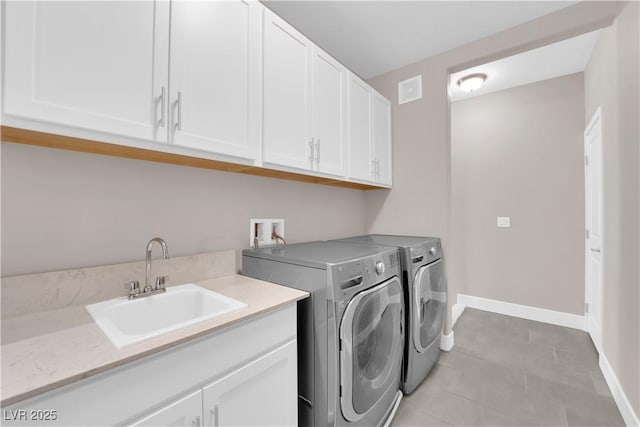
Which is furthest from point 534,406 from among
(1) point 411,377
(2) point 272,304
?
(2) point 272,304

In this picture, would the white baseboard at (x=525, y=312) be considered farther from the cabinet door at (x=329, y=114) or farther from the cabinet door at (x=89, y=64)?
the cabinet door at (x=89, y=64)

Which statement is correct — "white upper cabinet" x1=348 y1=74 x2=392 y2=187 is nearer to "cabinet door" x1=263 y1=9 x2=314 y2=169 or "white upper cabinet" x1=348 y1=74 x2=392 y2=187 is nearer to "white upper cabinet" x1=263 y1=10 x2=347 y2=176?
"white upper cabinet" x1=263 y1=10 x2=347 y2=176

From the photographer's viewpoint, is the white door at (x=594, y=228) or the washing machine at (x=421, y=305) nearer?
the washing machine at (x=421, y=305)

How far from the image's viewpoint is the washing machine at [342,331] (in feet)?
3.96

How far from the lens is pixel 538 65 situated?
275 centimetres

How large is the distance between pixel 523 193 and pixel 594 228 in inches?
30.6

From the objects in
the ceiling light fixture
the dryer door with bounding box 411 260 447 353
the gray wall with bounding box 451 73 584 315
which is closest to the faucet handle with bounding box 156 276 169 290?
the dryer door with bounding box 411 260 447 353

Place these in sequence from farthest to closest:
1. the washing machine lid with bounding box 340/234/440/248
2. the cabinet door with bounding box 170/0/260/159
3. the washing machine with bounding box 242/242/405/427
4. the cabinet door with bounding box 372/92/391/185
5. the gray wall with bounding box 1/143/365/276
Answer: the cabinet door with bounding box 372/92/391/185
the washing machine lid with bounding box 340/234/440/248
the washing machine with bounding box 242/242/405/427
the cabinet door with bounding box 170/0/260/159
the gray wall with bounding box 1/143/365/276

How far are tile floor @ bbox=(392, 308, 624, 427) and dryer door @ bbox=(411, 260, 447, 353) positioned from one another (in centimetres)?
32

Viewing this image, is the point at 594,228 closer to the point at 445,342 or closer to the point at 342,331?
the point at 445,342

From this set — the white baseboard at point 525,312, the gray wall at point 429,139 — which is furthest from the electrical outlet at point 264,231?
the white baseboard at point 525,312

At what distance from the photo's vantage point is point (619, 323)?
5.85 feet

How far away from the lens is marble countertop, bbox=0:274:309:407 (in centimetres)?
61

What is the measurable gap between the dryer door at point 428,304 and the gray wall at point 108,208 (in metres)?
1.19
